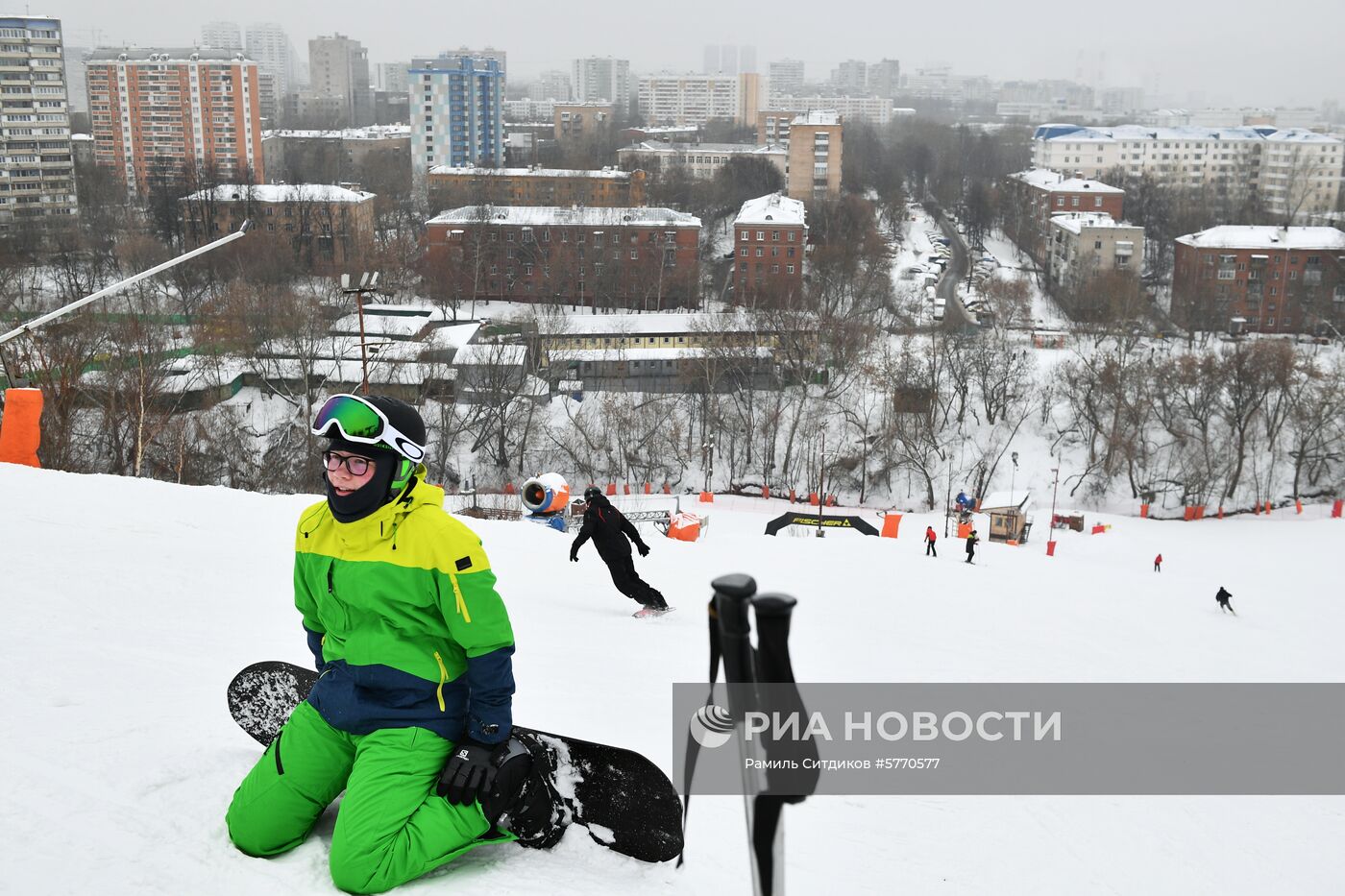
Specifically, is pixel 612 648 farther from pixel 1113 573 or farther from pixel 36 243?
pixel 36 243

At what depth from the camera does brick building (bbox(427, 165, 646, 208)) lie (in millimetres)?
60906

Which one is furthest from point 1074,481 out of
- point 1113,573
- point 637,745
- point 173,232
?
point 173,232

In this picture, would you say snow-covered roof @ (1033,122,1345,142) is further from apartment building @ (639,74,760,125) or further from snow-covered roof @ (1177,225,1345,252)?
apartment building @ (639,74,760,125)

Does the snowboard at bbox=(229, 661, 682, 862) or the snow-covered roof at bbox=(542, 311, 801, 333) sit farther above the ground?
the snowboard at bbox=(229, 661, 682, 862)

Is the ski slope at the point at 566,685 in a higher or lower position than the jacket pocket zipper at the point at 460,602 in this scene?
lower

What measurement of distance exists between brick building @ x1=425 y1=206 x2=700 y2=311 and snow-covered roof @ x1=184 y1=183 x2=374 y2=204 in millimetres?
7050

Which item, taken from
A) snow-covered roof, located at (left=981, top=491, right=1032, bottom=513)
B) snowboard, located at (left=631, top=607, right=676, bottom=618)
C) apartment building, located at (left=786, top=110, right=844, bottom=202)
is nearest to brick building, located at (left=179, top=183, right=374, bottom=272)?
apartment building, located at (left=786, top=110, right=844, bottom=202)

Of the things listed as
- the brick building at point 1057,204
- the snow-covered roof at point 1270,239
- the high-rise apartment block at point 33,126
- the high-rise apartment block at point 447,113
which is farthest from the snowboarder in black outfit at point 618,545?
the high-rise apartment block at point 447,113

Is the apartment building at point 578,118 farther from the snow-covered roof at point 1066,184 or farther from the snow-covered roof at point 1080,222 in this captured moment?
the snow-covered roof at point 1080,222

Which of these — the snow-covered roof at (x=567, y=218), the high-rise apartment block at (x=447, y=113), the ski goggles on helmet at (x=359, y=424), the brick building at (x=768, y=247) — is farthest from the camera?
the high-rise apartment block at (x=447, y=113)

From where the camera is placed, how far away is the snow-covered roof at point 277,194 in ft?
165

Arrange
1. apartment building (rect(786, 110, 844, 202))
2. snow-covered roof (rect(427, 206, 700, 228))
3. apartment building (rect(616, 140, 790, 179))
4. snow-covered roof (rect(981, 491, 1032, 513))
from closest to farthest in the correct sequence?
snow-covered roof (rect(981, 491, 1032, 513)) → snow-covered roof (rect(427, 206, 700, 228)) → apartment building (rect(786, 110, 844, 202)) → apartment building (rect(616, 140, 790, 179))

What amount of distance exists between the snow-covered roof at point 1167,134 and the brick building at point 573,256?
53288 mm

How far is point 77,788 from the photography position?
311 cm
